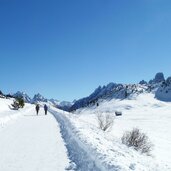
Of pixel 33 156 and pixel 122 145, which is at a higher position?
pixel 122 145

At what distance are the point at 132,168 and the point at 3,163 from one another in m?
4.81

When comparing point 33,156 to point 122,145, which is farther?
point 122,145

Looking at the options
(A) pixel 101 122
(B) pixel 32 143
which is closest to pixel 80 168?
(B) pixel 32 143

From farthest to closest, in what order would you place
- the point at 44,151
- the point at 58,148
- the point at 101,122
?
the point at 101,122 < the point at 58,148 < the point at 44,151

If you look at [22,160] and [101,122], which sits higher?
[101,122]

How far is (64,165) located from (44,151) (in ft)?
10.7

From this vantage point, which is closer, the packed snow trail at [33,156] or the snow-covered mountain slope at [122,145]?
the snow-covered mountain slope at [122,145]

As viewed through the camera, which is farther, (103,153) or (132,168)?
(103,153)

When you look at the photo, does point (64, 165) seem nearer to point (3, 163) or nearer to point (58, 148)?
point (3, 163)

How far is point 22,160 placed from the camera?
12461 mm

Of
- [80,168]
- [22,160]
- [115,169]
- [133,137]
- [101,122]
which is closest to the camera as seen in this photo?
[115,169]

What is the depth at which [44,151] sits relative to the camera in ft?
48.4

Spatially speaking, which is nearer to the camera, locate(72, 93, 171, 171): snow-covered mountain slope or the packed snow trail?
locate(72, 93, 171, 171): snow-covered mountain slope

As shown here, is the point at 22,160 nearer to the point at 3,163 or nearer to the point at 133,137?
the point at 3,163
